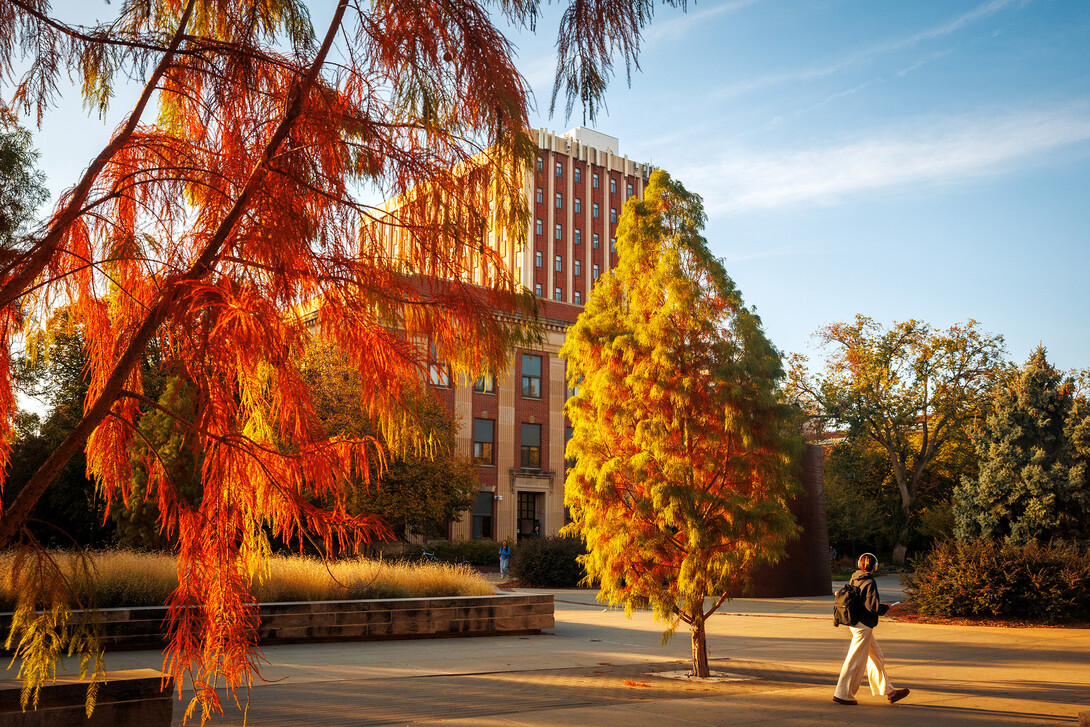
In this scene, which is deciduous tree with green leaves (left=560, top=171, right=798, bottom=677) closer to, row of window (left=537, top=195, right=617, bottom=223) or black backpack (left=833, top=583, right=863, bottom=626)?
black backpack (left=833, top=583, right=863, bottom=626)

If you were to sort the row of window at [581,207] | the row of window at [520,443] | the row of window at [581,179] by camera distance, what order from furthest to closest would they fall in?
1. the row of window at [581,179]
2. the row of window at [581,207]
3. the row of window at [520,443]

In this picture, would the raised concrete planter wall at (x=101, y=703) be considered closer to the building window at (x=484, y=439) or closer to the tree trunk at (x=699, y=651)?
the tree trunk at (x=699, y=651)

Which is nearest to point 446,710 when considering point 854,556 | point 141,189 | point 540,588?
point 141,189

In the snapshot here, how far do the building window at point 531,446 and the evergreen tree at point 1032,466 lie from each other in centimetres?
Answer: 3135

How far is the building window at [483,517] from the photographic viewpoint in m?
50.9

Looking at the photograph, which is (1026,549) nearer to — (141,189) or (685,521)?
(685,521)

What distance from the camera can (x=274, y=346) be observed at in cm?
459

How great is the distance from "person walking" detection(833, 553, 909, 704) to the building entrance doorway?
143ft

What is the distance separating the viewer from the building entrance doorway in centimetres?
5347

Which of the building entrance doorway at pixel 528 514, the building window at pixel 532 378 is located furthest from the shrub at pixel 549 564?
the building entrance doorway at pixel 528 514

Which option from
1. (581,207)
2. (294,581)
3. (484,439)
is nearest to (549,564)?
(294,581)

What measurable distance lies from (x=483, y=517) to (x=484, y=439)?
459cm

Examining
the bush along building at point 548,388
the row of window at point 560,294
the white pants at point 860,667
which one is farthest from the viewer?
the row of window at point 560,294

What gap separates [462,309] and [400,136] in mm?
1154
